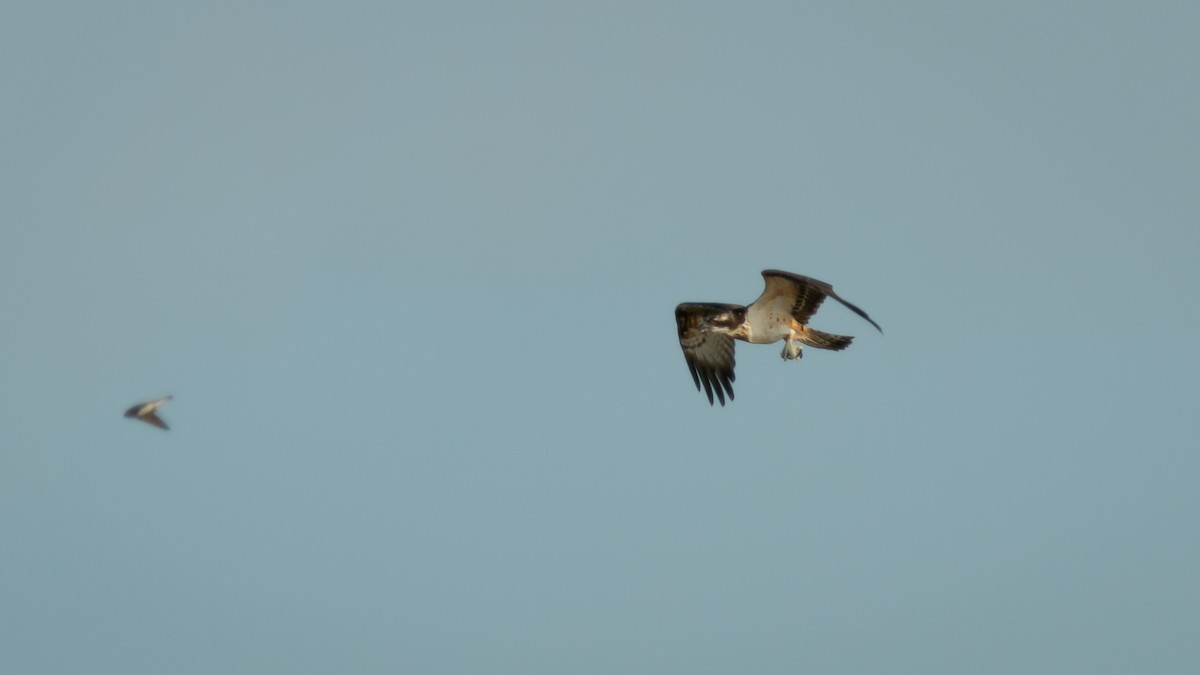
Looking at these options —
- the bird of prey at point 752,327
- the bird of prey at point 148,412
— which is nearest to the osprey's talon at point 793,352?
the bird of prey at point 752,327

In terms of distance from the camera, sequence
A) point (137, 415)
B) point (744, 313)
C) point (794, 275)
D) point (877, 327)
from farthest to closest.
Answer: point (137, 415), point (744, 313), point (794, 275), point (877, 327)

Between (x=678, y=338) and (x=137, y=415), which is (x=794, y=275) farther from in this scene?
(x=137, y=415)

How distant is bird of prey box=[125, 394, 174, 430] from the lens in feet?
131

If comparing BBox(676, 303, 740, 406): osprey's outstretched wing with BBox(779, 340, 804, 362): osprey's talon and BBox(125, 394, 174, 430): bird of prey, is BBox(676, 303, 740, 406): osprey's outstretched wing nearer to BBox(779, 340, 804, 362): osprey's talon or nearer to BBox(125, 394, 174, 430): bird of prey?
BBox(779, 340, 804, 362): osprey's talon

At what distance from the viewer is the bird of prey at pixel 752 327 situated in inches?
1439

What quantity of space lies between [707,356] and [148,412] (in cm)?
1061

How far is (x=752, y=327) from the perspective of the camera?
37.5 metres

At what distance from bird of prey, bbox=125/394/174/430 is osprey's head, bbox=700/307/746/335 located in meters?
10.1

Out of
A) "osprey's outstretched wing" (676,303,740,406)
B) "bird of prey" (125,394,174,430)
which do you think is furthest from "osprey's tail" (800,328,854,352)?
"bird of prey" (125,394,174,430)

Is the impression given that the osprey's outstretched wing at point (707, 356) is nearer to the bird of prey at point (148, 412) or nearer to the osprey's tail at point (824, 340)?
the osprey's tail at point (824, 340)

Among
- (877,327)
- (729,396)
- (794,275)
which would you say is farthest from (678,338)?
(877,327)

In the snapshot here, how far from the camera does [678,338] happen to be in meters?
39.9

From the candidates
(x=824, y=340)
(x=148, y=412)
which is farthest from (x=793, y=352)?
(x=148, y=412)

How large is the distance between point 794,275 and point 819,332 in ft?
6.97
